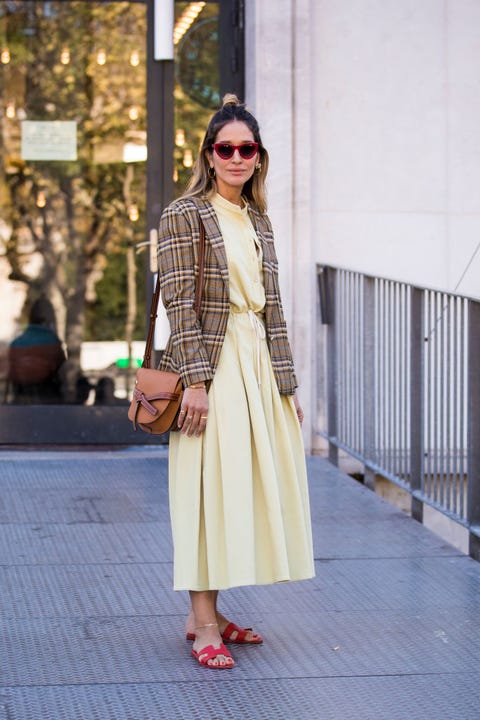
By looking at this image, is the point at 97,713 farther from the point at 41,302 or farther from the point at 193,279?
the point at 41,302

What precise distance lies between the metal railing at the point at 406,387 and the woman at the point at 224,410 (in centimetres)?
151

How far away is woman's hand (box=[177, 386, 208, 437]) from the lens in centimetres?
427

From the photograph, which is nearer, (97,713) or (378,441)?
(97,713)

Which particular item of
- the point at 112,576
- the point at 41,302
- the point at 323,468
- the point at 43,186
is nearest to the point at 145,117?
the point at 43,186

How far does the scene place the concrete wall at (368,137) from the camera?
812cm

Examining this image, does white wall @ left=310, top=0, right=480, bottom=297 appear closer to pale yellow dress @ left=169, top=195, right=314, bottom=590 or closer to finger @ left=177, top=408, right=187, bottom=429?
pale yellow dress @ left=169, top=195, right=314, bottom=590

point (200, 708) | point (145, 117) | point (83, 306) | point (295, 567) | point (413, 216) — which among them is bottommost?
point (200, 708)

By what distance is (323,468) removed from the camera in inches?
312

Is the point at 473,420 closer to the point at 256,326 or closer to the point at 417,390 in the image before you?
the point at 417,390

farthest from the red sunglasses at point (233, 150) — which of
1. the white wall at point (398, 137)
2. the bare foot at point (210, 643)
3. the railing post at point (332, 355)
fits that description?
the white wall at point (398, 137)

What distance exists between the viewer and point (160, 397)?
435 cm

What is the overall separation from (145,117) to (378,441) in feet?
9.01

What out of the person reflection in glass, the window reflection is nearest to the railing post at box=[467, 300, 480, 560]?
the window reflection

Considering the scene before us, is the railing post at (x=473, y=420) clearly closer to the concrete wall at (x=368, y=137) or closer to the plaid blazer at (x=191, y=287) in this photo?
the plaid blazer at (x=191, y=287)
